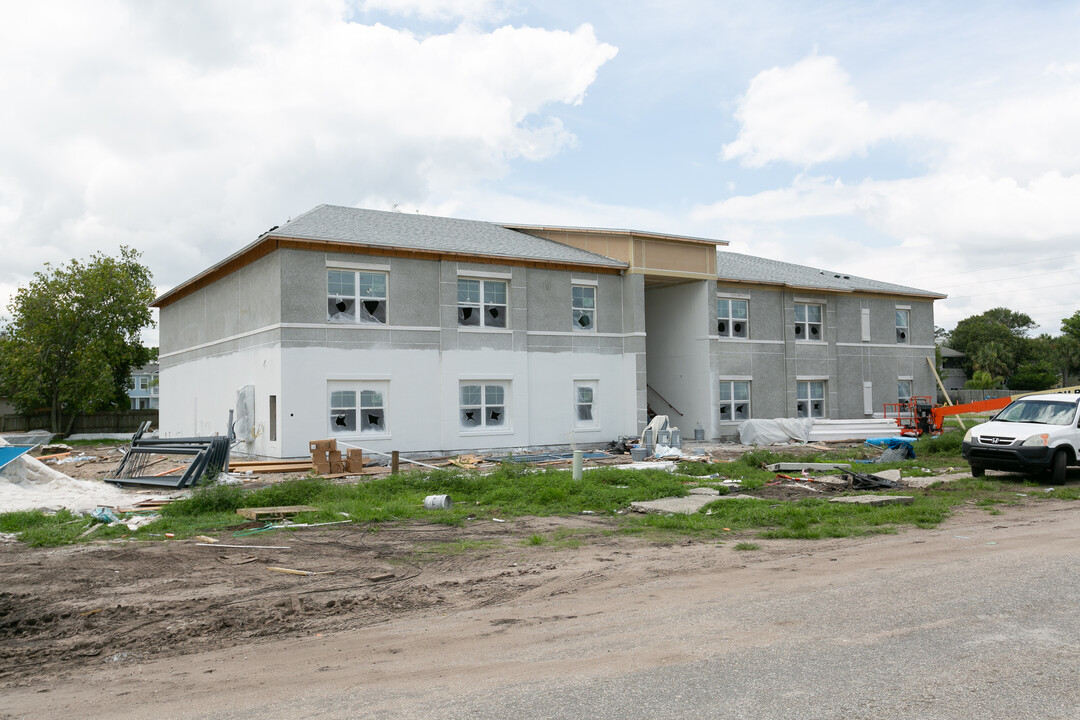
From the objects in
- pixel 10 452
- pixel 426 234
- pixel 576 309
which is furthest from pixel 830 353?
pixel 10 452

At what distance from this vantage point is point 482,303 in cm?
2594

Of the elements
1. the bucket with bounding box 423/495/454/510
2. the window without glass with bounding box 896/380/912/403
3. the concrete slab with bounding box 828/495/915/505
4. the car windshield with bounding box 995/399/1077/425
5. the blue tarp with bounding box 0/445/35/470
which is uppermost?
the window without glass with bounding box 896/380/912/403

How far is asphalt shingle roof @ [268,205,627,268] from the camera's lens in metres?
24.0

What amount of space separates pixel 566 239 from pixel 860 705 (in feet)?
83.9

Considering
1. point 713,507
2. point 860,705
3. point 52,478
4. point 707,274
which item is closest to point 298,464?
point 52,478

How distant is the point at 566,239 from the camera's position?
29.5 m

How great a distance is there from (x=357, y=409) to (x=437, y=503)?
10.7 metres

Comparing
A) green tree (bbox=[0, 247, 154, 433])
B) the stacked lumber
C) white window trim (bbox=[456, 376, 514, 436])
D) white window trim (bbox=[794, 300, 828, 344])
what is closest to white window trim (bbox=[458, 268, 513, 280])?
white window trim (bbox=[456, 376, 514, 436])

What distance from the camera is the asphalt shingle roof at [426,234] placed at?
947 inches

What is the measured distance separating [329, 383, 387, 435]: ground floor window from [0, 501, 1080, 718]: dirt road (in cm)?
1234

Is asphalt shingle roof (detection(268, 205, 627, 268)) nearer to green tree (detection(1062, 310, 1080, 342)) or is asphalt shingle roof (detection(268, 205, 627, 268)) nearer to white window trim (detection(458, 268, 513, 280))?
white window trim (detection(458, 268, 513, 280))

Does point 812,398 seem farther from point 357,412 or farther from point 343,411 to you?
point 343,411

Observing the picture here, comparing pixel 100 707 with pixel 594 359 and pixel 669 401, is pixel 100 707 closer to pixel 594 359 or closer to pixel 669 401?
pixel 594 359

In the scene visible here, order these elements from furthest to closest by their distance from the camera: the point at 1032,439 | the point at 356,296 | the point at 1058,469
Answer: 1. the point at 356,296
2. the point at 1032,439
3. the point at 1058,469
